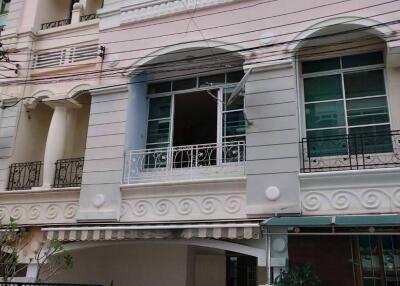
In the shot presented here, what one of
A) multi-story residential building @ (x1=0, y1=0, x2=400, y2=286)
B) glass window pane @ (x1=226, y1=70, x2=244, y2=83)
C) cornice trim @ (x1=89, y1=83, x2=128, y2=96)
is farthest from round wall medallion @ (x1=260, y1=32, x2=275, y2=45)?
cornice trim @ (x1=89, y1=83, x2=128, y2=96)

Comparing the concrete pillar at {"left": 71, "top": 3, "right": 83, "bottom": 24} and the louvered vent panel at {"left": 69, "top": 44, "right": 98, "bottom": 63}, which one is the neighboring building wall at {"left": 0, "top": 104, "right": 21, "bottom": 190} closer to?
the louvered vent panel at {"left": 69, "top": 44, "right": 98, "bottom": 63}

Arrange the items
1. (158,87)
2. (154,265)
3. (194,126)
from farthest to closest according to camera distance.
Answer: (194,126) < (158,87) < (154,265)

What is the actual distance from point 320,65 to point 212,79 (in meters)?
2.23

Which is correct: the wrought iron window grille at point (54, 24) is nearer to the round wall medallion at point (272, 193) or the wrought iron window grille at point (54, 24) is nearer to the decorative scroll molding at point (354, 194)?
the round wall medallion at point (272, 193)

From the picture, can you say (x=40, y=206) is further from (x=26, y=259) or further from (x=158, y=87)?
(x=158, y=87)

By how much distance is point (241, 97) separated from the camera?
28.0ft

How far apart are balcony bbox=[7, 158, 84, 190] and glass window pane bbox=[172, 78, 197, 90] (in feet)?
8.58

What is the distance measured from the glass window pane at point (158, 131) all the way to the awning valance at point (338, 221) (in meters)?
3.33

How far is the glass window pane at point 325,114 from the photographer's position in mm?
7891

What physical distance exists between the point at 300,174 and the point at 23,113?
6787 millimetres

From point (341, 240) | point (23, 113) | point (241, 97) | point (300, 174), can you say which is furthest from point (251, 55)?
point (23, 113)

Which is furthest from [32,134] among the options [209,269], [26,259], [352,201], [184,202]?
[352,201]

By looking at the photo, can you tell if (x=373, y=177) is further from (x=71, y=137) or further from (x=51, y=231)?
(x=71, y=137)

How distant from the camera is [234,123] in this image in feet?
28.0
